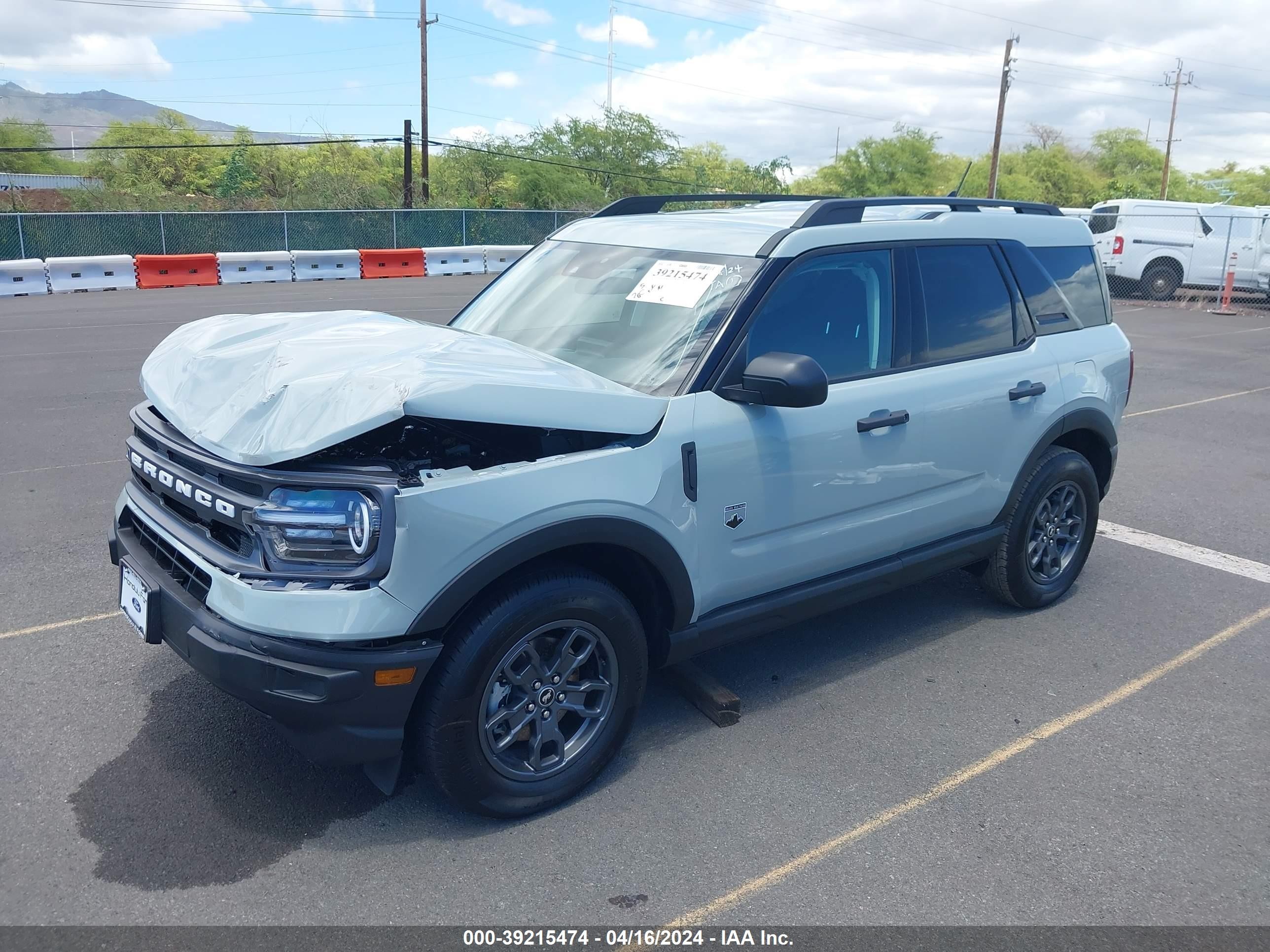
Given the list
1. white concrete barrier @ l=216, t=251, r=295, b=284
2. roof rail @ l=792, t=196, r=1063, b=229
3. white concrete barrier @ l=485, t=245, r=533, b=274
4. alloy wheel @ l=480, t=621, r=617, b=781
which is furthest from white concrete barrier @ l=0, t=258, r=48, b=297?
alloy wheel @ l=480, t=621, r=617, b=781

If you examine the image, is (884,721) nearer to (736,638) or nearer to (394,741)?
(736,638)

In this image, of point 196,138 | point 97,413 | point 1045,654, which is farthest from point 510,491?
point 196,138

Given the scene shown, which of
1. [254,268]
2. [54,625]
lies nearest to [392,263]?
[254,268]

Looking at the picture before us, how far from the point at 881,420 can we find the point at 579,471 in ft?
4.70

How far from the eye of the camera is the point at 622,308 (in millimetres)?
4023

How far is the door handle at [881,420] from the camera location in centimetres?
395

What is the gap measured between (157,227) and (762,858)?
2718 centimetres

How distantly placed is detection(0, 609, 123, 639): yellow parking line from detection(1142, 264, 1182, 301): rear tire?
22995 millimetres

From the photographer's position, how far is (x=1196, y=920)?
2902 millimetres

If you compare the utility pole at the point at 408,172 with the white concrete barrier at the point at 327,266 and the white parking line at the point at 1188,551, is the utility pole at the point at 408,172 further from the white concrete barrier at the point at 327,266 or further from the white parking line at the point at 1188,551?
the white parking line at the point at 1188,551

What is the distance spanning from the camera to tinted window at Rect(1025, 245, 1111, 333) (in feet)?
16.7

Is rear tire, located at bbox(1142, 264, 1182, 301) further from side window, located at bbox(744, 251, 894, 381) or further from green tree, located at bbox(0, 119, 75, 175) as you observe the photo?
green tree, located at bbox(0, 119, 75, 175)

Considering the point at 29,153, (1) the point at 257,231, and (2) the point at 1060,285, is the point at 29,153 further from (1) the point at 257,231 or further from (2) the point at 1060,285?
(2) the point at 1060,285

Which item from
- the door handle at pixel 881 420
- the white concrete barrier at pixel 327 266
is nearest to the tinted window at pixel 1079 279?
the door handle at pixel 881 420
